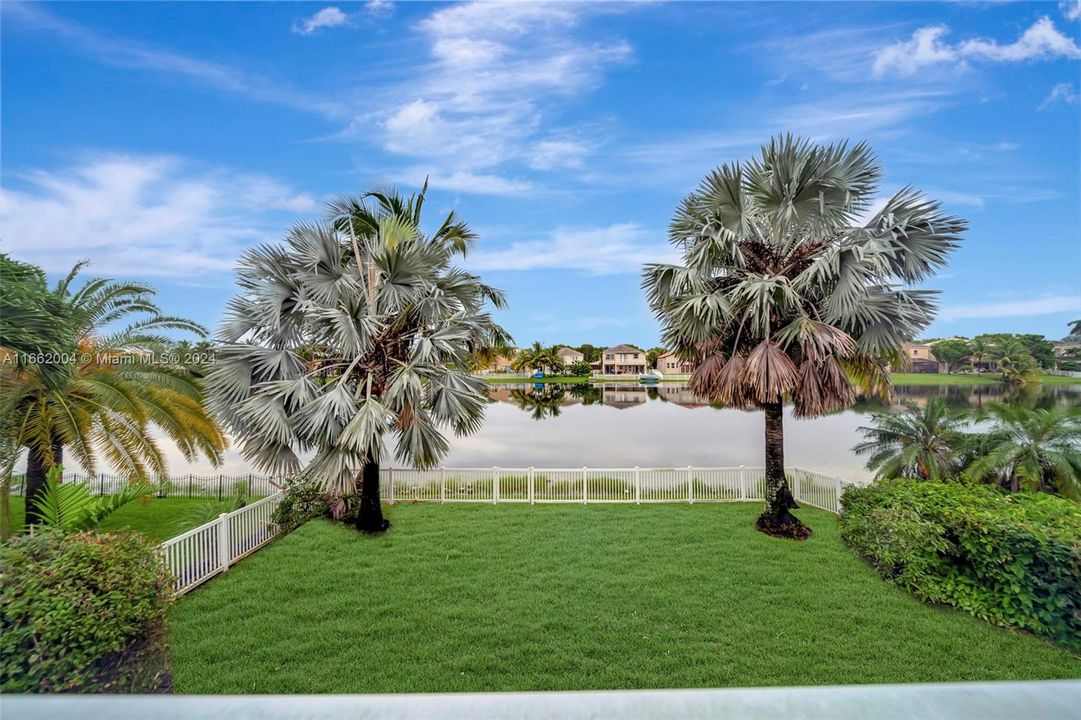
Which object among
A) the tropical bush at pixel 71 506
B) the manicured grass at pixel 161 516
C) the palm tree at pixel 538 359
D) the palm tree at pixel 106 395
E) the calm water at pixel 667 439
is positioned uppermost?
the palm tree at pixel 538 359

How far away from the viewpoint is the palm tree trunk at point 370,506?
6859 millimetres

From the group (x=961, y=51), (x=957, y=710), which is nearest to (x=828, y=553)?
(x=961, y=51)

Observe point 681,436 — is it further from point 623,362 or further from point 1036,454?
point 623,362

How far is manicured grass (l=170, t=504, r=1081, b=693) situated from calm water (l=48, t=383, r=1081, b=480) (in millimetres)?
2888

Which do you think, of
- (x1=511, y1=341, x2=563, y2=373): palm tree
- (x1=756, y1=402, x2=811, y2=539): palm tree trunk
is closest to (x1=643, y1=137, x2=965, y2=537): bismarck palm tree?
(x1=756, y1=402, x2=811, y2=539): palm tree trunk

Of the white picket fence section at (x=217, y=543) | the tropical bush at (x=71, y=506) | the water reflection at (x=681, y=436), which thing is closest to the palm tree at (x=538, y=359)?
the water reflection at (x=681, y=436)

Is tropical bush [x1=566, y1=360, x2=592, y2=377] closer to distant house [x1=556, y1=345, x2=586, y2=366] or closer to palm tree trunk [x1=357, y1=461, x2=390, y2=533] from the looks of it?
distant house [x1=556, y1=345, x2=586, y2=366]

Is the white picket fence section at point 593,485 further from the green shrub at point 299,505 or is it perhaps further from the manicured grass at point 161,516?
the manicured grass at point 161,516

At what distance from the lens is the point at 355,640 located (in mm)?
3908

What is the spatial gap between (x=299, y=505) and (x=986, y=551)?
836 cm

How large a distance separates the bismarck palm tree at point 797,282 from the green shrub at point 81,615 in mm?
6333

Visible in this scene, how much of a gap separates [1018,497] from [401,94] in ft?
23.8

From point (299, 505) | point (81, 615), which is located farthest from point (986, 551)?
point (299, 505)

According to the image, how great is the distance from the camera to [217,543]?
5734 mm
